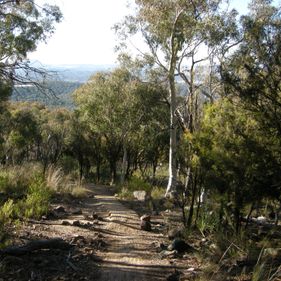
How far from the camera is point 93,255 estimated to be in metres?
6.49

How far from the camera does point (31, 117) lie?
38.6 meters

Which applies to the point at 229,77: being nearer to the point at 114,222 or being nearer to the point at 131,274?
the point at 131,274

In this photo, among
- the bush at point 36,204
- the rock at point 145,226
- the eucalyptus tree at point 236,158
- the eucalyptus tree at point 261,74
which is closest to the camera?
the eucalyptus tree at point 261,74

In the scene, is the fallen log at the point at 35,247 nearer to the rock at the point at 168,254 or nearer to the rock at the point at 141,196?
the rock at the point at 168,254

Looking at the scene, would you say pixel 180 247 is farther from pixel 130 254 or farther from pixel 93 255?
pixel 93 255

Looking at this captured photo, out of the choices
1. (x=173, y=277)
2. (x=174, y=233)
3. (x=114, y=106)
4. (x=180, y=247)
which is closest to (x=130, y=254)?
(x=180, y=247)

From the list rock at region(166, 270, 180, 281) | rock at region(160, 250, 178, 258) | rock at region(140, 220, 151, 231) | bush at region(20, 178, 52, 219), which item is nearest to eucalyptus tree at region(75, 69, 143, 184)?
bush at region(20, 178, 52, 219)

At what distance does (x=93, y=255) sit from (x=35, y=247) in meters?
0.88

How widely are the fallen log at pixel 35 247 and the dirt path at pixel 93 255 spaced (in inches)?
2.6

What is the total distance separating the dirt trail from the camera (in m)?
5.79

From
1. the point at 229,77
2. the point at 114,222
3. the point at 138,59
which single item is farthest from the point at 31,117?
the point at 229,77

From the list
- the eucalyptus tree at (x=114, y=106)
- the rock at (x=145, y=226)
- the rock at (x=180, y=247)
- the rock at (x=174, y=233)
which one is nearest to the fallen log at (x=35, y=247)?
the rock at (x=180, y=247)

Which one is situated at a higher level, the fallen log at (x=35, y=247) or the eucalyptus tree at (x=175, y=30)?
the eucalyptus tree at (x=175, y=30)

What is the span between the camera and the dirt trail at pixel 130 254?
5.79 meters
